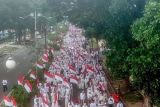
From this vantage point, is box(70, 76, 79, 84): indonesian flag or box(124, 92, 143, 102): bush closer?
box(124, 92, 143, 102): bush

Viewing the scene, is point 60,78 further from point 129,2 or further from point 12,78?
point 12,78

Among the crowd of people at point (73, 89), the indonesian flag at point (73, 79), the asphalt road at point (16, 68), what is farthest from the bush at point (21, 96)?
the indonesian flag at point (73, 79)

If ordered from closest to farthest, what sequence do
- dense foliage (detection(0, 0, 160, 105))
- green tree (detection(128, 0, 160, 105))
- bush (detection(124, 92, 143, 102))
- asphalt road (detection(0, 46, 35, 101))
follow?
green tree (detection(128, 0, 160, 105)) < dense foliage (detection(0, 0, 160, 105)) < bush (detection(124, 92, 143, 102)) < asphalt road (detection(0, 46, 35, 101))

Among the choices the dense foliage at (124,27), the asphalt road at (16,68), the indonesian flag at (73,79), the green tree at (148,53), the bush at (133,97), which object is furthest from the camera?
the asphalt road at (16,68)

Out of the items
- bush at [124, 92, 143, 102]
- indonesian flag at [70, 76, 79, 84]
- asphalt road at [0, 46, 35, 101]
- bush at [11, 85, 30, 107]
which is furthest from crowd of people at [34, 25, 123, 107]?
asphalt road at [0, 46, 35, 101]

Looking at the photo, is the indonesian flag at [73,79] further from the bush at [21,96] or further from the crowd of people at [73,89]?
the bush at [21,96]

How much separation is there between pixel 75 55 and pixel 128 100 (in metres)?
17.3

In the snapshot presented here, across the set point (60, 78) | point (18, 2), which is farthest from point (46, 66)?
point (18, 2)

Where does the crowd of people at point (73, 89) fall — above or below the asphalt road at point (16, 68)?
above

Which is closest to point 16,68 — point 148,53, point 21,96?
point 21,96

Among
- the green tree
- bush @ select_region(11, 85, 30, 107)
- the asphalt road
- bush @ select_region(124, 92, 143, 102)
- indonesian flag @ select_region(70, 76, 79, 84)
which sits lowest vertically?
the asphalt road

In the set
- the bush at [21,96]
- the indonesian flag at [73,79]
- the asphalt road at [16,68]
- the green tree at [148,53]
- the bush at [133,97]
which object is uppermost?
the green tree at [148,53]

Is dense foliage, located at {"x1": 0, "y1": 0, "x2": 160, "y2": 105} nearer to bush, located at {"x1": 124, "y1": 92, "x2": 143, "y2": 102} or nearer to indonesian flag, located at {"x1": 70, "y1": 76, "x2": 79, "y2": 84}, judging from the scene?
bush, located at {"x1": 124, "y1": 92, "x2": 143, "y2": 102}

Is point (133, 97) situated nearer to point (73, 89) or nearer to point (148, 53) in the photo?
point (73, 89)
